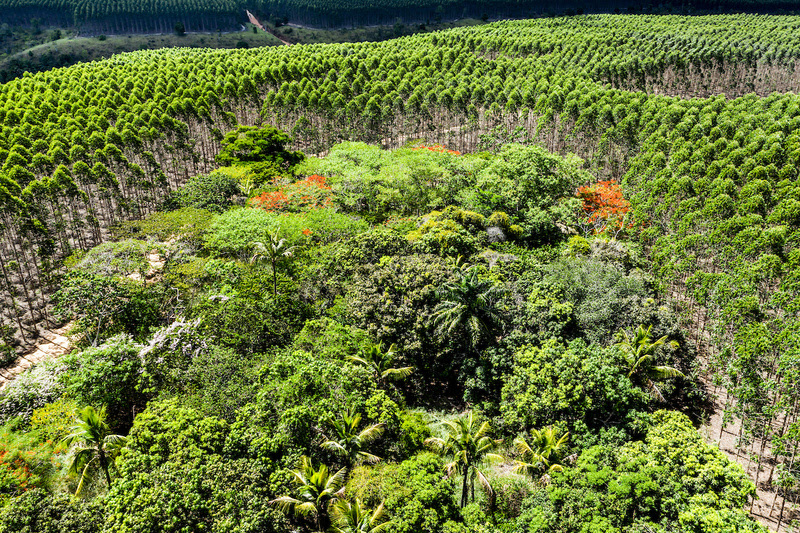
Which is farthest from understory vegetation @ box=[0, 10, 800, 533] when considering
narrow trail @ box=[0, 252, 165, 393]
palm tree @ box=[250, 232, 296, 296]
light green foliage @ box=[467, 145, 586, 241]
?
narrow trail @ box=[0, 252, 165, 393]

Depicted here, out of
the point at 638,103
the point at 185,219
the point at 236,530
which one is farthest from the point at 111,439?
the point at 638,103

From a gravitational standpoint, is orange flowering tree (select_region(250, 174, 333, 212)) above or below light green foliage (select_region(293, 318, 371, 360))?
above

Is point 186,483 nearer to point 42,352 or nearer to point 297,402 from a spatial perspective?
point 297,402

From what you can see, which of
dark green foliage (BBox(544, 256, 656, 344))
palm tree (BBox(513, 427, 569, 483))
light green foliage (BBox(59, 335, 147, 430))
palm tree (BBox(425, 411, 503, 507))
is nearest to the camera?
palm tree (BBox(425, 411, 503, 507))

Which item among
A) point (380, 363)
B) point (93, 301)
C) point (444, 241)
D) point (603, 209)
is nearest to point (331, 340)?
point (380, 363)

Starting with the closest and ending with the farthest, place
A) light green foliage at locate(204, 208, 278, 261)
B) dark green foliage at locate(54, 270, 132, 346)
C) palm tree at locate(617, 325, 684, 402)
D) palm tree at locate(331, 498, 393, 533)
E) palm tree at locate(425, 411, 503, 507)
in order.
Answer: palm tree at locate(331, 498, 393, 533), palm tree at locate(425, 411, 503, 507), palm tree at locate(617, 325, 684, 402), dark green foliage at locate(54, 270, 132, 346), light green foliage at locate(204, 208, 278, 261)

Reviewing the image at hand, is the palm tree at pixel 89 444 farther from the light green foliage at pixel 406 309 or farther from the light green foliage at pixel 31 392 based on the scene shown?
the light green foliage at pixel 406 309

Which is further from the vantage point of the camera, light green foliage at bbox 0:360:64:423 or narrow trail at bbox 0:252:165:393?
narrow trail at bbox 0:252:165:393

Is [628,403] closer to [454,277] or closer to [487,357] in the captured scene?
[487,357]

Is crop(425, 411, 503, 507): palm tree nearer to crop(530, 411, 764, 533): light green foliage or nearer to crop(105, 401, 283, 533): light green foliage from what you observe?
crop(530, 411, 764, 533): light green foliage
